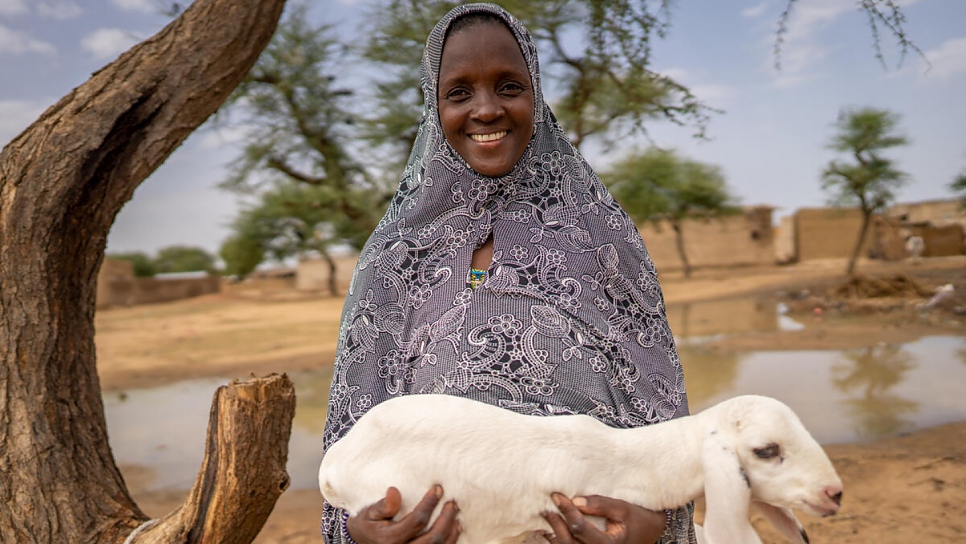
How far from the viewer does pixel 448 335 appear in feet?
5.62

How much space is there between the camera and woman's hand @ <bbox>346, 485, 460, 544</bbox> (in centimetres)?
140

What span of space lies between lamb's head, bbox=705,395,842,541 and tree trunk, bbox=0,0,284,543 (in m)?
2.19

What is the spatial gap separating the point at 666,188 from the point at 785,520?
72.5ft

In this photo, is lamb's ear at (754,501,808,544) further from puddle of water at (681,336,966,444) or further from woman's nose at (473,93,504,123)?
puddle of water at (681,336,966,444)

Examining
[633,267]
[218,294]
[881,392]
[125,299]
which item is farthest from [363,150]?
[218,294]

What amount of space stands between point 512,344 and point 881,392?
25.1 feet

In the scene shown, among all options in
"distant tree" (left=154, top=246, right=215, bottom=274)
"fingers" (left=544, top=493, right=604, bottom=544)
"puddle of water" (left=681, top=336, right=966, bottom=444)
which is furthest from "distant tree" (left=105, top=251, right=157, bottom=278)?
"fingers" (left=544, top=493, right=604, bottom=544)

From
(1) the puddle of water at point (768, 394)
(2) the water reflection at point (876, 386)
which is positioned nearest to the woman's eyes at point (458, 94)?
(1) the puddle of water at point (768, 394)

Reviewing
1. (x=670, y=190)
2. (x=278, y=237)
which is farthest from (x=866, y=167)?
(x=278, y=237)

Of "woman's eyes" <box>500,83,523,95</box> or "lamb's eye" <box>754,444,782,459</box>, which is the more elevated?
"woman's eyes" <box>500,83,523,95</box>

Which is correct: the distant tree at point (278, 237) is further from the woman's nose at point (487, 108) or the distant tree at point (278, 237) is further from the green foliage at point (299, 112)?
the woman's nose at point (487, 108)

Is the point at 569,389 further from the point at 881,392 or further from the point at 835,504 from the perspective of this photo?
the point at 881,392

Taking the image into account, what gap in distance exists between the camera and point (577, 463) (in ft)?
4.61

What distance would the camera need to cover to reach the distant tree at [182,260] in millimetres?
31250
